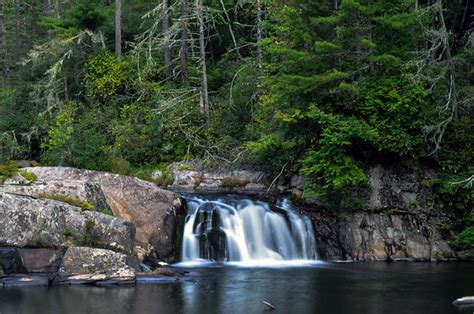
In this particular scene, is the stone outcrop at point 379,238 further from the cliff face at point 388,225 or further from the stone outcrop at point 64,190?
the stone outcrop at point 64,190

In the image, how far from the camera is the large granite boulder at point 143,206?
1550 cm

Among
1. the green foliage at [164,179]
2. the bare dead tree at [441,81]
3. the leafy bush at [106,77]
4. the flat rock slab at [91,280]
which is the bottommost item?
the flat rock slab at [91,280]

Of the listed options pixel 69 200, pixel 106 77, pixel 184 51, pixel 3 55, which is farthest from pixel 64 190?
pixel 3 55

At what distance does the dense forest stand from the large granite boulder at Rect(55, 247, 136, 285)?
6.56 m

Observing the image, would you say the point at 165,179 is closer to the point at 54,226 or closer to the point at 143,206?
the point at 143,206

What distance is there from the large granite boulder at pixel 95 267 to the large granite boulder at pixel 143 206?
2.05 m

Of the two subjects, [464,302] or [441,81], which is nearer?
[464,302]

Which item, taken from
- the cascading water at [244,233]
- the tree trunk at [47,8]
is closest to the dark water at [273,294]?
the cascading water at [244,233]

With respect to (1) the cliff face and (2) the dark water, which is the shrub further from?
(2) the dark water

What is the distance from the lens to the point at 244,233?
16.6m

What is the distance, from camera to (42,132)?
27.4 meters

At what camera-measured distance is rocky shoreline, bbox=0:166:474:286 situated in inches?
504

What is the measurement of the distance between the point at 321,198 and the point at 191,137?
A: 27.4ft

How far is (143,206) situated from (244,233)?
113 inches
